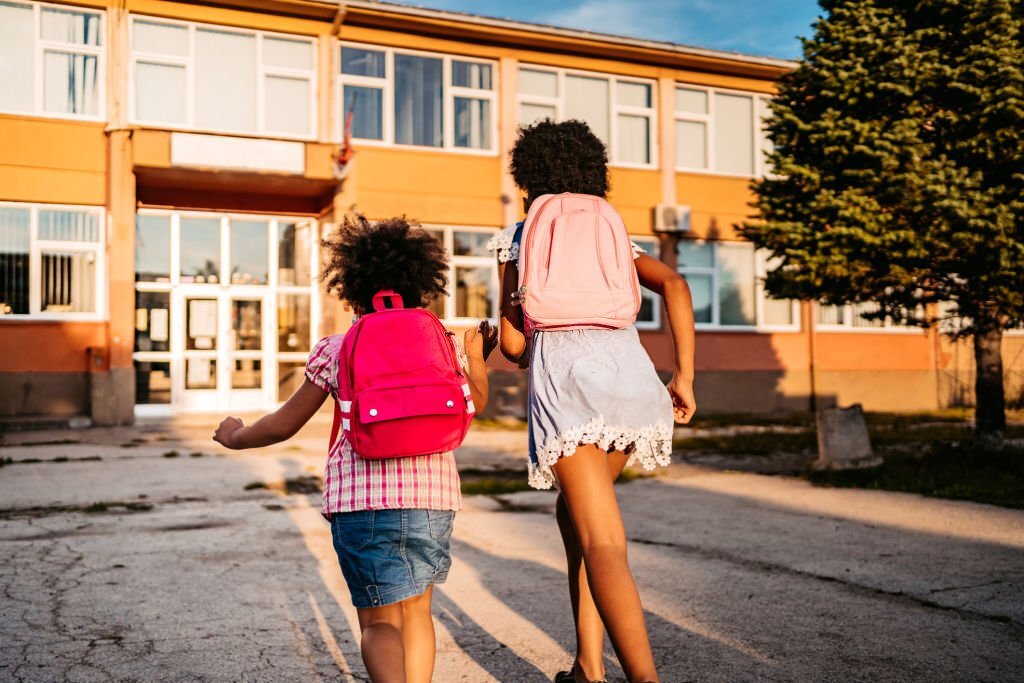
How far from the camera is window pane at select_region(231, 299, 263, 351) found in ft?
61.5

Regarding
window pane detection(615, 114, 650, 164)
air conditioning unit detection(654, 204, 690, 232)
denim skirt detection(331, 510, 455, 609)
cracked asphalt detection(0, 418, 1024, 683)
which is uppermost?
window pane detection(615, 114, 650, 164)

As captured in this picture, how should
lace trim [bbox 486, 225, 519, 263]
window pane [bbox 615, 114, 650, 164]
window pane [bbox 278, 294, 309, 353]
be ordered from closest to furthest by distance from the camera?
lace trim [bbox 486, 225, 519, 263] < window pane [bbox 278, 294, 309, 353] < window pane [bbox 615, 114, 650, 164]

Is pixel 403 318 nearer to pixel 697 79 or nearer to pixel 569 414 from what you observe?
pixel 569 414

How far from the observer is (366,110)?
61.7ft

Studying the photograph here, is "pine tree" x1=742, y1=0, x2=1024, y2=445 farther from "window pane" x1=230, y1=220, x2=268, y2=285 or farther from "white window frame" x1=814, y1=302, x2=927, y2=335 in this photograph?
"white window frame" x1=814, y1=302, x2=927, y2=335

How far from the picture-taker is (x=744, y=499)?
27.1 feet

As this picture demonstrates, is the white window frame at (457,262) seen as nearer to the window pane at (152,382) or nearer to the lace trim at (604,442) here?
the window pane at (152,382)

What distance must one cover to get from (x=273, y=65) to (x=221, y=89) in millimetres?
1093

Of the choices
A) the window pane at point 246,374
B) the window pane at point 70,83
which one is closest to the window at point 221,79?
the window pane at point 70,83

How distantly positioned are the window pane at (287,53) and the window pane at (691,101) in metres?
8.19

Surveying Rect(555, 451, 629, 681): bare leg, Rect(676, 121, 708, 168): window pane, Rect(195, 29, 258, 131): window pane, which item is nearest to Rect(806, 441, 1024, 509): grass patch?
Rect(555, 451, 629, 681): bare leg

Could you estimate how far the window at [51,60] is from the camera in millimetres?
16594

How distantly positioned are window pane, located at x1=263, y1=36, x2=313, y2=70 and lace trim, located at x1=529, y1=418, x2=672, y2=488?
16.8m

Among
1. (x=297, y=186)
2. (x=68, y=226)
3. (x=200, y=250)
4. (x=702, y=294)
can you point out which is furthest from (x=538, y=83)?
(x=68, y=226)
